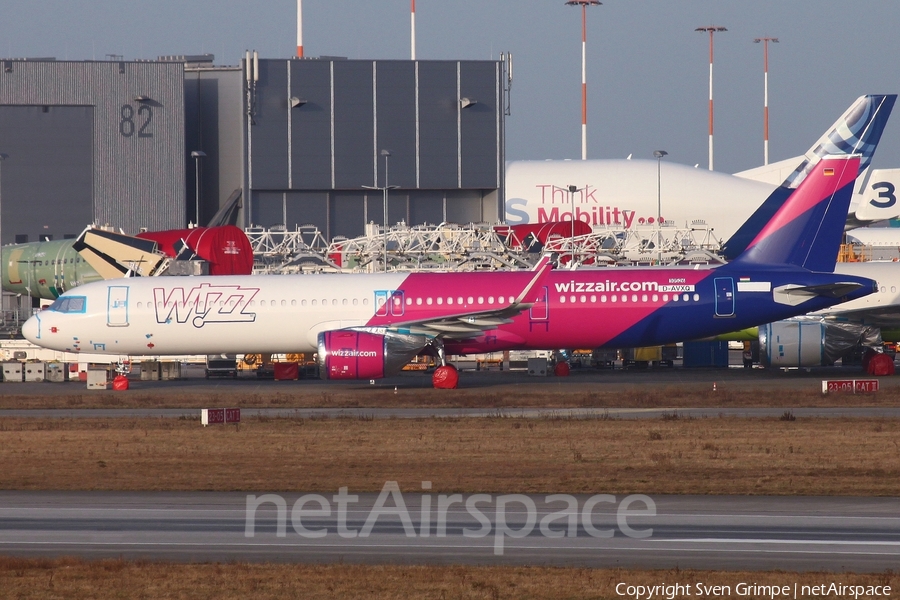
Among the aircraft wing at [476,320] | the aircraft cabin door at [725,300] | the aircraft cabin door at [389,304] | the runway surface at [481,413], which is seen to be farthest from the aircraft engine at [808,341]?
the aircraft cabin door at [389,304]

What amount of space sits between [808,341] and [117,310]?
21934 mm

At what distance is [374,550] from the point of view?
13.2 metres

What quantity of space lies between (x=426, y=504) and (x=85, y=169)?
63347mm

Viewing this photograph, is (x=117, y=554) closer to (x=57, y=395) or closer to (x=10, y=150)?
(x=57, y=395)

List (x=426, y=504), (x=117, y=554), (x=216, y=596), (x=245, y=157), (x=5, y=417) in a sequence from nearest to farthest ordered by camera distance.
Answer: (x=216, y=596) < (x=117, y=554) < (x=426, y=504) < (x=5, y=417) < (x=245, y=157)

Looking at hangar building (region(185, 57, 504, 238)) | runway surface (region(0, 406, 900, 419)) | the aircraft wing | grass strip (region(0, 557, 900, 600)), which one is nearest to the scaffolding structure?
hangar building (region(185, 57, 504, 238))

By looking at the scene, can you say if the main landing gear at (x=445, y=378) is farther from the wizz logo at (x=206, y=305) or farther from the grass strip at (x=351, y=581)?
the grass strip at (x=351, y=581)

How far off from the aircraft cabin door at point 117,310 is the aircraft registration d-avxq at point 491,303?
0.10ft

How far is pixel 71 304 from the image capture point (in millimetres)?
36719

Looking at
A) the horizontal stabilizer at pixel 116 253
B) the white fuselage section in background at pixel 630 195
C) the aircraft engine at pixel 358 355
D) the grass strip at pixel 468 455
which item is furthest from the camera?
the white fuselage section in background at pixel 630 195

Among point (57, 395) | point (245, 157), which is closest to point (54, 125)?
point (245, 157)

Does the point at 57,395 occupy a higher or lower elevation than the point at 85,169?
lower

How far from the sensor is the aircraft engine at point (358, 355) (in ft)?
107

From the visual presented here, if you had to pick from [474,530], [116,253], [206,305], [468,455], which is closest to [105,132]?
[116,253]
